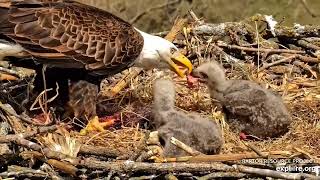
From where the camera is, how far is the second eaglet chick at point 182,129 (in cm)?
413

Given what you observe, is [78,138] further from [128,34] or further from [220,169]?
[220,169]

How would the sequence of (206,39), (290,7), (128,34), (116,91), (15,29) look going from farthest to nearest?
(290,7) < (206,39) < (116,91) < (128,34) < (15,29)

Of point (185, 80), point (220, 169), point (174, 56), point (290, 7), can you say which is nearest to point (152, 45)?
point (174, 56)

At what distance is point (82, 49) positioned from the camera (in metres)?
4.59

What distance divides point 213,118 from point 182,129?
0.48 meters

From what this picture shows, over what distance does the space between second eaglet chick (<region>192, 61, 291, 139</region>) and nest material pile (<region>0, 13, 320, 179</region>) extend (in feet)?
0.20

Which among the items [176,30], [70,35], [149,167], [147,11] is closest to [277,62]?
[176,30]

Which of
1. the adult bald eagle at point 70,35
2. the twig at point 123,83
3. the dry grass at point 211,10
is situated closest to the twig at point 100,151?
the adult bald eagle at point 70,35

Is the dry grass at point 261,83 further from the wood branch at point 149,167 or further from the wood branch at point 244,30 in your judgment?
the wood branch at point 149,167

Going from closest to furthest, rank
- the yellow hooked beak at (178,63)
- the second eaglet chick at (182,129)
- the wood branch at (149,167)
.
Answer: the wood branch at (149,167) < the second eaglet chick at (182,129) < the yellow hooked beak at (178,63)

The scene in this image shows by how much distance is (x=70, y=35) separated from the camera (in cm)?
455

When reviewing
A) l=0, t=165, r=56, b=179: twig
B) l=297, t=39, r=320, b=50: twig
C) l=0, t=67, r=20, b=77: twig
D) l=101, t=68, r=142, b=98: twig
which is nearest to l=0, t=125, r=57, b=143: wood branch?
l=0, t=165, r=56, b=179: twig

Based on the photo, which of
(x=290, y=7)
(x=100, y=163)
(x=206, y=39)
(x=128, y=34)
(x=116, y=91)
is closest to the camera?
(x=100, y=163)

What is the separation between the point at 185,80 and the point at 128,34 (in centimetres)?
81
